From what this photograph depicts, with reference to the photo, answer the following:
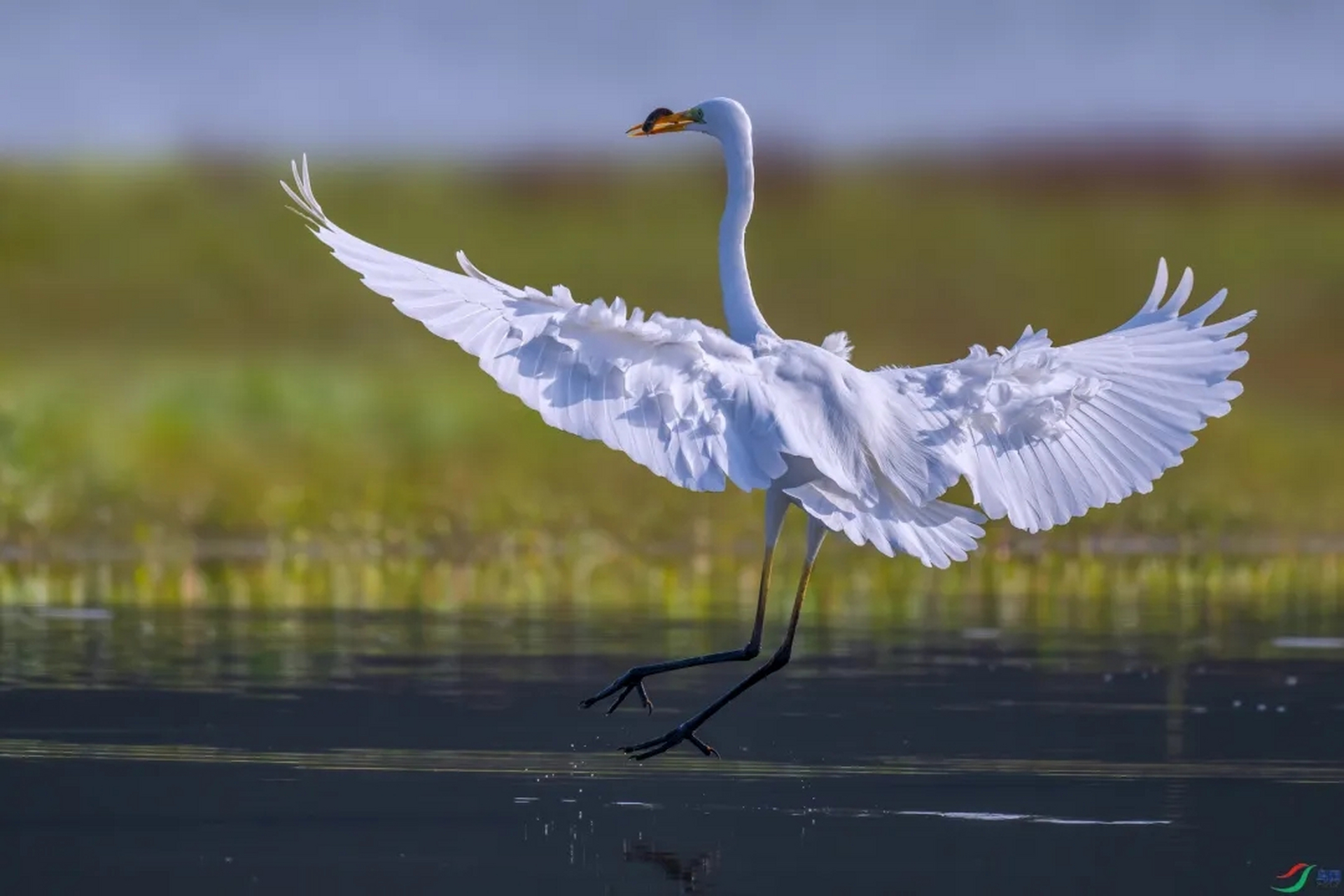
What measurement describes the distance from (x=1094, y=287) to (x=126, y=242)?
1577cm

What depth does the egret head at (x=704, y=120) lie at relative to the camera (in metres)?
12.4

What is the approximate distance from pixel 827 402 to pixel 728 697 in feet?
5.33

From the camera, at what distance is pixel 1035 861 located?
8547 mm

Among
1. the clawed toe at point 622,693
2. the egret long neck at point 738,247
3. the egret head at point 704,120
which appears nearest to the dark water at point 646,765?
the clawed toe at point 622,693

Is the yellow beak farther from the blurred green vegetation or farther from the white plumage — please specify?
the blurred green vegetation

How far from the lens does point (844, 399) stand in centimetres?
1041

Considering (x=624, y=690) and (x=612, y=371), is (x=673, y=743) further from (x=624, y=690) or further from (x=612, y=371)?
(x=612, y=371)

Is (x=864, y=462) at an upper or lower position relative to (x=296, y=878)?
upper

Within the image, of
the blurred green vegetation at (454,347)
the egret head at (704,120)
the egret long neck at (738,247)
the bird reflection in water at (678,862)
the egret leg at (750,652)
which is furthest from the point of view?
the blurred green vegetation at (454,347)

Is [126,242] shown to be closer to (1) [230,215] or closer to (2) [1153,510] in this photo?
(1) [230,215]

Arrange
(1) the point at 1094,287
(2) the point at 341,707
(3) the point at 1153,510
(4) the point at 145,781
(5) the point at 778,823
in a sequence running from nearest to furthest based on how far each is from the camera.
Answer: (5) the point at 778,823, (4) the point at 145,781, (2) the point at 341,707, (3) the point at 1153,510, (1) the point at 1094,287

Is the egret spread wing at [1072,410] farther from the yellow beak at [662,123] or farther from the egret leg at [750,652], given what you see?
the yellow beak at [662,123]

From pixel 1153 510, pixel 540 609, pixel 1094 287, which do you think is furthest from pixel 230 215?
pixel 540 609

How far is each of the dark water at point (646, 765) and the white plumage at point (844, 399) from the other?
3.76ft
